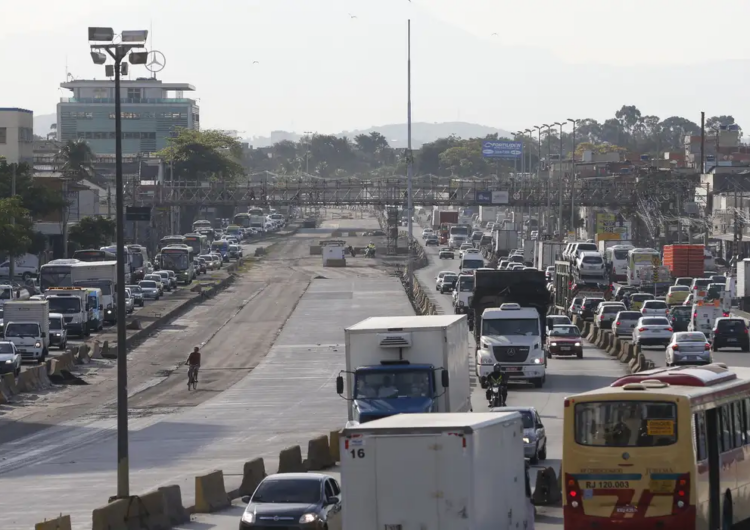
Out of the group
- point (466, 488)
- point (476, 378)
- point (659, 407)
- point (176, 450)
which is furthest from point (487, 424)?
point (476, 378)

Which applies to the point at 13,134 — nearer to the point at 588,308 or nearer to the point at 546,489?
the point at 588,308

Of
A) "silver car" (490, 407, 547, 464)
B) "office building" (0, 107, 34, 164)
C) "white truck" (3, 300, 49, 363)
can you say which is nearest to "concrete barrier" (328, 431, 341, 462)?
"silver car" (490, 407, 547, 464)

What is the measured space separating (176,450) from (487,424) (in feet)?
63.8

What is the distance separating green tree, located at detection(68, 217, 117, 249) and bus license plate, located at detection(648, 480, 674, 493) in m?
99.9

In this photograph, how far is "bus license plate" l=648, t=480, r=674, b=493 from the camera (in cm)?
1867

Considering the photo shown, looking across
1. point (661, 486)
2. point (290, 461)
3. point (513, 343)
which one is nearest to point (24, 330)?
point (513, 343)

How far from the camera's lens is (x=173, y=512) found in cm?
2467

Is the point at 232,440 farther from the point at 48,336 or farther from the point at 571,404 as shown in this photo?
the point at 48,336

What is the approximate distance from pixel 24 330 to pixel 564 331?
21.6m

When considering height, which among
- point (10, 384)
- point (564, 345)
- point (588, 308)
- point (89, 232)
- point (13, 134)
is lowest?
point (10, 384)

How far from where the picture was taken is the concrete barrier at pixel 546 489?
77.5 ft

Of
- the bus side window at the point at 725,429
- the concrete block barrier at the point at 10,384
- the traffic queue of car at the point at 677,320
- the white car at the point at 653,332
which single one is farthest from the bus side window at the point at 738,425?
the white car at the point at 653,332

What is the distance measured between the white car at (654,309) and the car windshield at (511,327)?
73.2ft

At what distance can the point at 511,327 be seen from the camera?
46000mm
